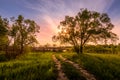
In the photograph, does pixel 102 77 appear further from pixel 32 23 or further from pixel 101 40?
pixel 32 23

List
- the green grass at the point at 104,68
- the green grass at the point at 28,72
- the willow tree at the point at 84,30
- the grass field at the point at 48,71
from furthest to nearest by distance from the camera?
the willow tree at the point at 84,30 < the green grass at the point at 104,68 < the grass field at the point at 48,71 < the green grass at the point at 28,72

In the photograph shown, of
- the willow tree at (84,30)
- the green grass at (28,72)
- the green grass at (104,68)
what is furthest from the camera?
the willow tree at (84,30)

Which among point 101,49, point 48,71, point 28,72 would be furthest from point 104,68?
point 101,49

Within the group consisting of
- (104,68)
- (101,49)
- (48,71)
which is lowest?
(104,68)

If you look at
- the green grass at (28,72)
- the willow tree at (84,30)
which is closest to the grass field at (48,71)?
the green grass at (28,72)

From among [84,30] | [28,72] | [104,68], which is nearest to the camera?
[28,72]

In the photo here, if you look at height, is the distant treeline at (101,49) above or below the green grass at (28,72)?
above

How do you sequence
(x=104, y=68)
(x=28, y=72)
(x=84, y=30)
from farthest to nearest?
(x=84, y=30) → (x=104, y=68) → (x=28, y=72)

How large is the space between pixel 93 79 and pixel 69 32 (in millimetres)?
31330

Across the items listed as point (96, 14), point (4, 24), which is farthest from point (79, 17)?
point (4, 24)

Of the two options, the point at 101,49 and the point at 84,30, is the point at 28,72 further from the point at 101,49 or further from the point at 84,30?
the point at 101,49

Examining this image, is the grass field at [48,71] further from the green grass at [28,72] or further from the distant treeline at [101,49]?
the distant treeline at [101,49]

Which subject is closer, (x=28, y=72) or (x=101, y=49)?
(x=28, y=72)

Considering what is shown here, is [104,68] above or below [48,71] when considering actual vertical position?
below
